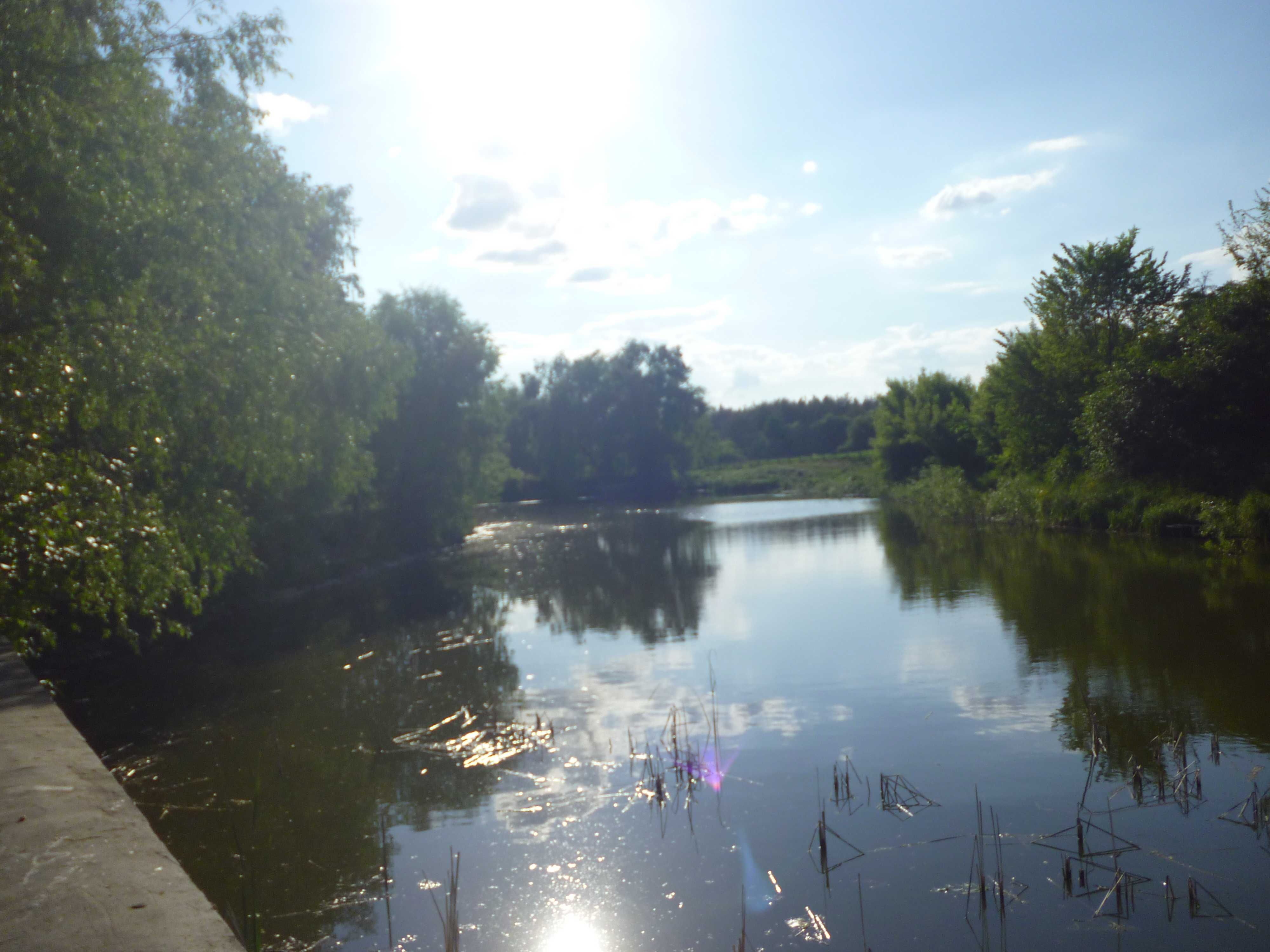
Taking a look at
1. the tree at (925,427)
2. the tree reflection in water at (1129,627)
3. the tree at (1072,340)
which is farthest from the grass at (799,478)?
the tree reflection in water at (1129,627)

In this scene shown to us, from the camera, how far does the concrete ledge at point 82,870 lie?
297 centimetres

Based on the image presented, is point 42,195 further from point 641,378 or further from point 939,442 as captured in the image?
point 641,378

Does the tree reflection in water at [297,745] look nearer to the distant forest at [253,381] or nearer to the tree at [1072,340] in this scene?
the distant forest at [253,381]

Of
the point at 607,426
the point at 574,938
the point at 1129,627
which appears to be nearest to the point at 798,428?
the point at 607,426

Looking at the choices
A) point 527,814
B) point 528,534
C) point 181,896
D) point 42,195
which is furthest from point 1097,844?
point 528,534

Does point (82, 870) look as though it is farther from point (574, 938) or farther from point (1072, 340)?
point (1072, 340)

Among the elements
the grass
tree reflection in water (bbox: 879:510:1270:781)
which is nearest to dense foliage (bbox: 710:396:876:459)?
the grass

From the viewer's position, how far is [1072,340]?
26.9 metres

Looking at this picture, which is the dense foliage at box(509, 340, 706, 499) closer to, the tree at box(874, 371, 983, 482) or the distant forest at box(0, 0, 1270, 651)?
the tree at box(874, 371, 983, 482)

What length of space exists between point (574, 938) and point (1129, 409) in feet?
64.6

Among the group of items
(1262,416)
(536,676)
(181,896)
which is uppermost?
(1262,416)

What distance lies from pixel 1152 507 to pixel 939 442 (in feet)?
68.8

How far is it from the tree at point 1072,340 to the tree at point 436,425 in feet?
53.3

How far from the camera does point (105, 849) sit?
3742 millimetres
